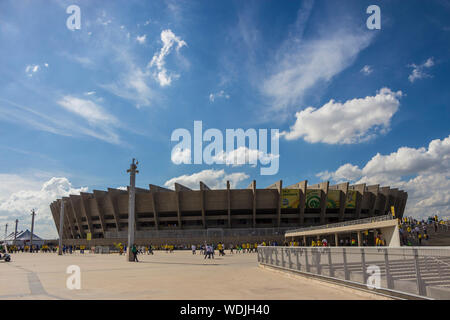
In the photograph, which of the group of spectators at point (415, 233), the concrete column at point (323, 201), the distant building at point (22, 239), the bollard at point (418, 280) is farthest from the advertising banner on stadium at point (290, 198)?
the distant building at point (22, 239)

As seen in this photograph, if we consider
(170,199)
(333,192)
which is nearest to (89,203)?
(170,199)

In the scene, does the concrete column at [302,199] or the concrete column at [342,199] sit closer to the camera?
the concrete column at [302,199]

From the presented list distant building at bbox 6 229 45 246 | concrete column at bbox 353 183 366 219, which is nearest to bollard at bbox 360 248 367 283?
concrete column at bbox 353 183 366 219

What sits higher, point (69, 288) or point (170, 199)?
point (170, 199)

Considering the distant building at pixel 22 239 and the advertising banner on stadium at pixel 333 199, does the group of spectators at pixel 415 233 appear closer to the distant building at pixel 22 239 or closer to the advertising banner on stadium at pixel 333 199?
the advertising banner on stadium at pixel 333 199

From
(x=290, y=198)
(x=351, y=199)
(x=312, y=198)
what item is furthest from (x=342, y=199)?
(x=290, y=198)

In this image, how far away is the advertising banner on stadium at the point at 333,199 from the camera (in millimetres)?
61625

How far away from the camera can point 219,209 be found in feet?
200

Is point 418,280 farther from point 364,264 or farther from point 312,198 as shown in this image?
point 312,198

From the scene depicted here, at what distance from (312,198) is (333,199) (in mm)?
4652

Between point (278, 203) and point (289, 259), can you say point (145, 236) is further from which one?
point (289, 259)
